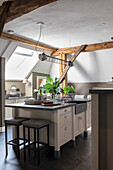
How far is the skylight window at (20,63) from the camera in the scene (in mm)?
7008

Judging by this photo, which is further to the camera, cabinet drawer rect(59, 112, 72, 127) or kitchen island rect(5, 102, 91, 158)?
cabinet drawer rect(59, 112, 72, 127)

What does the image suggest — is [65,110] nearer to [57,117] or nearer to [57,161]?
[57,117]

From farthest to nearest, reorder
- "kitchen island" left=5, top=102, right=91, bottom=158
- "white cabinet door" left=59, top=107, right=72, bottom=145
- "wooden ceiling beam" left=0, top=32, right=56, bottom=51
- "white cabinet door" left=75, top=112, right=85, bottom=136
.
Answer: "wooden ceiling beam" left=0, top=32, right=56, bottom=51 < "white cabinet door" left=75, top=112, right=85, bottom=136 < "white cabinet door" left=59, top=107, right=72, bottom=145 < "kitchen island" left=5, top=102, right=91, bottom=158

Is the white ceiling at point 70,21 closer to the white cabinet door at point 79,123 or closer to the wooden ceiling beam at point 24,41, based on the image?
the wooden ceiling beam at point 24,41

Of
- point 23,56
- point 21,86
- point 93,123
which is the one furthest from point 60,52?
point 93,123

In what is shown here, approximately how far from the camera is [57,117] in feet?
10.8

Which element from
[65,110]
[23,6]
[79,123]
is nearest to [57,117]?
[65,110]

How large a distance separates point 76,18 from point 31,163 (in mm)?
3047

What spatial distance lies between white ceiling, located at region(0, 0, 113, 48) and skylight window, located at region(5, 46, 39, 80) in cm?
162

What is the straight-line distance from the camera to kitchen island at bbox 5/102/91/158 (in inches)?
130

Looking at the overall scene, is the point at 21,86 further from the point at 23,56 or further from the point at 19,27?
the point at 19,27

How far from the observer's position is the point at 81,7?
3.37 metres

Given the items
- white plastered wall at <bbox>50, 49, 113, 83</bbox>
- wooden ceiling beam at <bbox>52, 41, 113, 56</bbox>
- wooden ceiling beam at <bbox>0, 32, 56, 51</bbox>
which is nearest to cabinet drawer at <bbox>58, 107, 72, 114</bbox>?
wooden ceiling beam at <bbox>0, 32, 56, 51</bbox>

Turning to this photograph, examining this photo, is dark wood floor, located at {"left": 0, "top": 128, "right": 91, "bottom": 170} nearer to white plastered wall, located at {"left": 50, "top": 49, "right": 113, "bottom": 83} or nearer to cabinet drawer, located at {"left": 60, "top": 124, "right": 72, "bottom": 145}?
cabinet drawer, located at {"left": 60, "top": 124, "right": 72, "bottom": 145}
